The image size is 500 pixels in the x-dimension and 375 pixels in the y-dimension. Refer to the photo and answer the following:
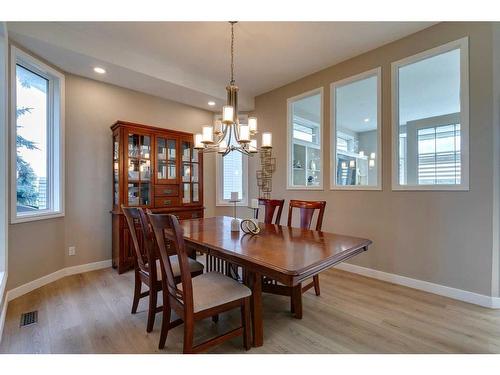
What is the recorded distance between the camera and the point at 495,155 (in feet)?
7.50

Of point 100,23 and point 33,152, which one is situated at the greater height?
point 100,23

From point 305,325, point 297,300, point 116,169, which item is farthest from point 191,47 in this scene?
point 305,325

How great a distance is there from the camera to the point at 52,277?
2957mm

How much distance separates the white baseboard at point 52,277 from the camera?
2508 mm

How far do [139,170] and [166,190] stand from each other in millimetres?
496

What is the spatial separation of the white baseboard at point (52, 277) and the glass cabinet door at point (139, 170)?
3.29 ft

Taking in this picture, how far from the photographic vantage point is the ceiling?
2.59 metres

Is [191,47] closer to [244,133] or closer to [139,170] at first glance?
[244,133]

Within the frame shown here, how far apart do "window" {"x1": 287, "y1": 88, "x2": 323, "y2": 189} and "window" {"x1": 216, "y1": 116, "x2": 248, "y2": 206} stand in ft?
3.40

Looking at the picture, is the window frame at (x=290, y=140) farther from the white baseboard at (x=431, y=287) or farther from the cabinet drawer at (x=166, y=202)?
the cabinet drawer at (x=166, y=202)
